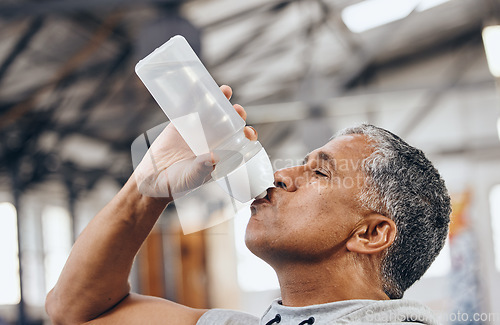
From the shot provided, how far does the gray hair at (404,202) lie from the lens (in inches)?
42.0

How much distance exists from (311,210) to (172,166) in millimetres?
250

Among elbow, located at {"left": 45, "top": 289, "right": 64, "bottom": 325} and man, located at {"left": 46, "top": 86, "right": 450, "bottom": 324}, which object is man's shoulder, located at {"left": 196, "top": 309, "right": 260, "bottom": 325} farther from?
elbow, located at {"left": 45, "top": 289, "right": 64, "bottom": 325}

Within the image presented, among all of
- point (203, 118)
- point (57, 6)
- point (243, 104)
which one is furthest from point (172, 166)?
point (243, 104)

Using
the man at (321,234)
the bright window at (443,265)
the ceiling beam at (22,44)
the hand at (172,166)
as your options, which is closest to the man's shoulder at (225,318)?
the man at (321,234)

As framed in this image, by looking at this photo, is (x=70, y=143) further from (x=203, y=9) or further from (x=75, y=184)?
(x=203, y=9)

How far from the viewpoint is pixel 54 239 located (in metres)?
7.05

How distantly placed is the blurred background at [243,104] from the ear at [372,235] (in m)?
1.70

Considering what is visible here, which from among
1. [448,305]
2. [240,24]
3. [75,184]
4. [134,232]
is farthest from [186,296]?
[134,232]

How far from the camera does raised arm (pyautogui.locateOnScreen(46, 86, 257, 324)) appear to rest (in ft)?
3.60

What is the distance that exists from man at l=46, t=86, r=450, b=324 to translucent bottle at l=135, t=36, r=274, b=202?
27 millimetres

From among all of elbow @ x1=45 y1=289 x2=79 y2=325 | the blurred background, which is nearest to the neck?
elbow @ x1=45 y1=289 x2=79 y2=325

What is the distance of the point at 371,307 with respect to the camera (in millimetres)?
1008

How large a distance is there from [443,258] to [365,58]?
2336 mm

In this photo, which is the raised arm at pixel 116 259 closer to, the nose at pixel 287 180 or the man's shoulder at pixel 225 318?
the man's shoulder at pixel 225 318
